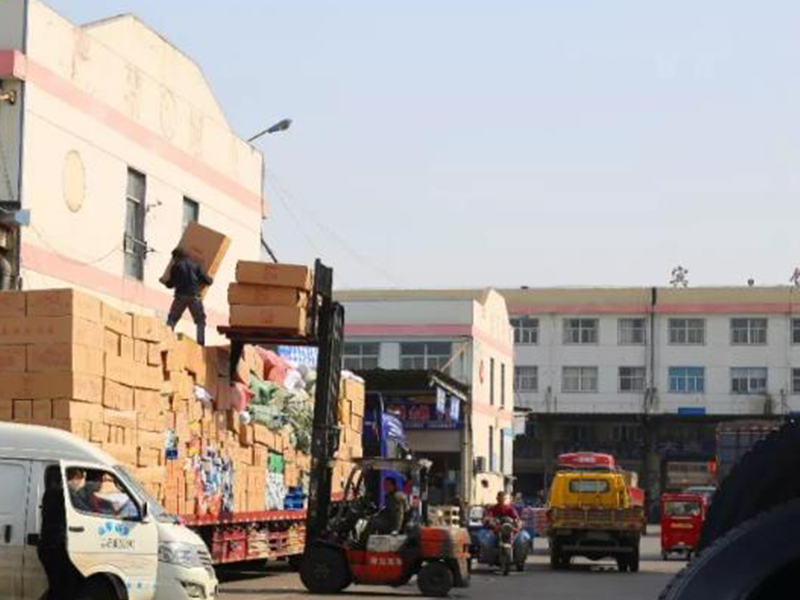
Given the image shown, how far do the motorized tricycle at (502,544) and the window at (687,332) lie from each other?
195ft

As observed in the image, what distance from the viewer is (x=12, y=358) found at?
17172mm

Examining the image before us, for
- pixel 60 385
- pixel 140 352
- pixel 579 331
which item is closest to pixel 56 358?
pixel 60 385

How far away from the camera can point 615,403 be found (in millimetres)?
89812

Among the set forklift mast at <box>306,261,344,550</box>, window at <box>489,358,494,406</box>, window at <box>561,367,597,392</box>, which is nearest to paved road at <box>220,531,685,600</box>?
forklift mast at <box>306,261,344,550</box>

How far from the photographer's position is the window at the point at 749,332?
8812cm

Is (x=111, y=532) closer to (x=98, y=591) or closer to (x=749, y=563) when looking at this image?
(x=98, y=591)

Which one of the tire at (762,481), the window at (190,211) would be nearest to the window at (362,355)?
the window at (190,211)

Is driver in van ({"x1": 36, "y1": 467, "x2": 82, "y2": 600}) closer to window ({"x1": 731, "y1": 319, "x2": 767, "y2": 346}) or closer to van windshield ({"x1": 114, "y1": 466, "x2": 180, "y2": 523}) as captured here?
van windshield ({"x1": 114, "y1": 466, "x2": 180, "y2": 523})

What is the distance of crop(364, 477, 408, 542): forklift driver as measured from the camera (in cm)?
2181

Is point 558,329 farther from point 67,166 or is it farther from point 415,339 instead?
point 67,166

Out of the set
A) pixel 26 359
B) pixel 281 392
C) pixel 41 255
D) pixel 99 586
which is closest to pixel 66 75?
pixel 41 255

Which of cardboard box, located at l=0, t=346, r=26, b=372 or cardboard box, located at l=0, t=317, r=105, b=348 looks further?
cardboard box, located at l=0, t=346, r=26, b=372

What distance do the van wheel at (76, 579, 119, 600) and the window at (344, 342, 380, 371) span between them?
5464 cm

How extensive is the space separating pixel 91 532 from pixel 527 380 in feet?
256
